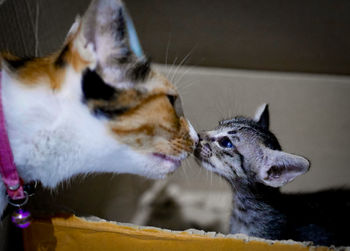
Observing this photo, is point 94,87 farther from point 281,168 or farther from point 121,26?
point 281,168

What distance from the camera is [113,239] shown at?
1.07 m

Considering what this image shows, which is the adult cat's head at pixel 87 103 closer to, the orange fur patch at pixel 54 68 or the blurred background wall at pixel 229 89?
the orange fur patch at pixel 54 68

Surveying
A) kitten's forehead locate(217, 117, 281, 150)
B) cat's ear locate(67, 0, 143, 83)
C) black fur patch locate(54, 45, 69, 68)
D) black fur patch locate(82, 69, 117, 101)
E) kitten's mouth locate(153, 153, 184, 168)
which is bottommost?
kitten's forehead locate(217, 117, 281, 150)

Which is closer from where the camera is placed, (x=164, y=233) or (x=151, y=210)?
(x=164, y=233)

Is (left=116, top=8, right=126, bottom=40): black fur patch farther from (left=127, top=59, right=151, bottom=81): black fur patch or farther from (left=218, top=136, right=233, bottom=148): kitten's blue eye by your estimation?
(left=218, top=136, right=233, bottom=148): kitten's blue eye

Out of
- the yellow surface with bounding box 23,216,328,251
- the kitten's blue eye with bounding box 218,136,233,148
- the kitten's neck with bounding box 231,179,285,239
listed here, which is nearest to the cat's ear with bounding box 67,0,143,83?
the yellow surface with bounding box 23,216,328,251

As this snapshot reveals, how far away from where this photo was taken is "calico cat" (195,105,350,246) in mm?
1328

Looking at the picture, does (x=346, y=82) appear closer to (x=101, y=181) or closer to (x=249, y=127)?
(x=249, y=127)

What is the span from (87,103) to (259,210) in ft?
2.84

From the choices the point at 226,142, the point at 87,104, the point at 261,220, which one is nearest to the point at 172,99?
the point at 87,104

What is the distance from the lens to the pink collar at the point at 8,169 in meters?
0.85

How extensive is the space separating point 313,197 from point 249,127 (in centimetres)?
50

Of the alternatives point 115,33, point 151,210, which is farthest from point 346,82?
point 115,33

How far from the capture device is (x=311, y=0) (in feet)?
5.29
